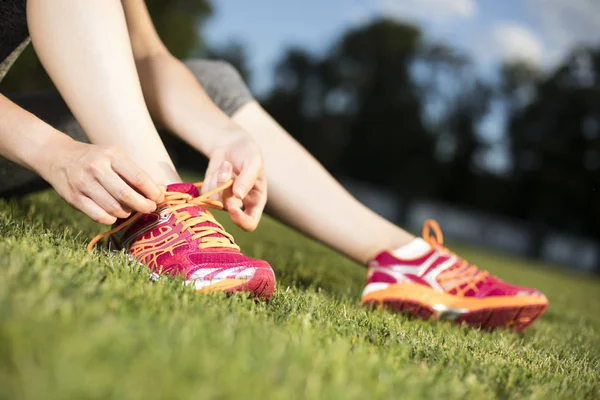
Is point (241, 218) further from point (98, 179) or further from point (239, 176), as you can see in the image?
point (98, 179)

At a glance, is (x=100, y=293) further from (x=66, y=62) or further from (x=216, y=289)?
(x=66, y=62)

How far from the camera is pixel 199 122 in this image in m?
1.71

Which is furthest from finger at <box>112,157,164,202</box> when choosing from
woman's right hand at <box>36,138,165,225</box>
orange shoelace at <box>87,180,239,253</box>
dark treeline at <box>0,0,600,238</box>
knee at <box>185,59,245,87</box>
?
dark treeline at <box>0,0,600,238</box>

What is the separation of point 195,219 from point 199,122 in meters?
0.40

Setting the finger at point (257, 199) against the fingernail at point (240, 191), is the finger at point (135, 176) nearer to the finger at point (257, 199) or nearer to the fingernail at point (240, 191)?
the fingernail at point (240, 191)

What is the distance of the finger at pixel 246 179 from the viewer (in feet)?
4.62

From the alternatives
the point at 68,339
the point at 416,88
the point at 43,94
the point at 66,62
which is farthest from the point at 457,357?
the point at 416,88

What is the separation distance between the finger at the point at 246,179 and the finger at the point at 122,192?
229 millimetres

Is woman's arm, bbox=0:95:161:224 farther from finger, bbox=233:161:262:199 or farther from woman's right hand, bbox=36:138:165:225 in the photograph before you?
finger, bbox=233:161:262:199

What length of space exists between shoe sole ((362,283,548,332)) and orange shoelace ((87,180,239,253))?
628mm

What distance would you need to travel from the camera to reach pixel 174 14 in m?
16.9

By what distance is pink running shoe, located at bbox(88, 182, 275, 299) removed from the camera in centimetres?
133

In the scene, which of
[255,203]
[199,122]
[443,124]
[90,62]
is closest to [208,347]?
[255,203]

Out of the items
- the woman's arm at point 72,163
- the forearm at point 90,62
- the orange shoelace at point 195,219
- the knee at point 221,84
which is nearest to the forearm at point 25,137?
the woman's arm at point 72,163
